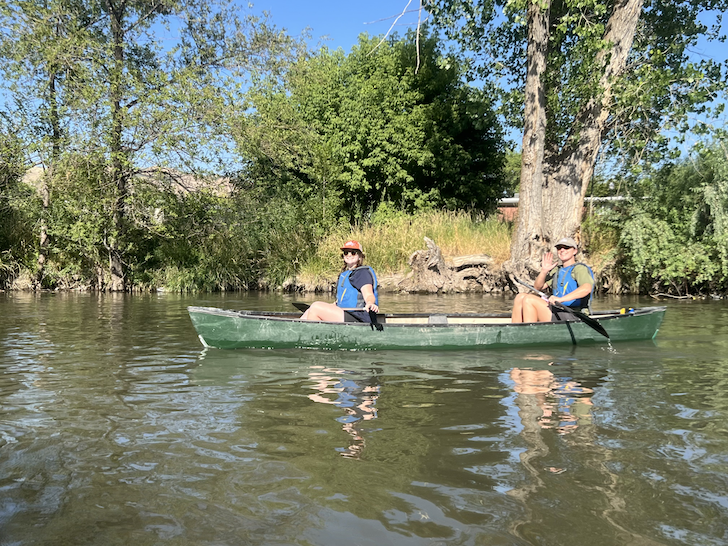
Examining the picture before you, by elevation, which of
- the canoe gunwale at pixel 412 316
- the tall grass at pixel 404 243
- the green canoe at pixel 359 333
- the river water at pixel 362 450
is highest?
the tall grass at pixel 404 243

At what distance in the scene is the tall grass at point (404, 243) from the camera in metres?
19.7

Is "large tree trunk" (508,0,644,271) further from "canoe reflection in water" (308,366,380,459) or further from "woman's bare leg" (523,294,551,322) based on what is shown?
"canoe reflection in water" (308,366,380,459)

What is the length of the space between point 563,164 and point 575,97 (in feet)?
5.38

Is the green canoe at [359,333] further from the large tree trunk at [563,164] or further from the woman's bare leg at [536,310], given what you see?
the large tree trunk at [563,164]

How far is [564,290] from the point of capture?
9180 millimetres

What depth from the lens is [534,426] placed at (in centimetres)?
475

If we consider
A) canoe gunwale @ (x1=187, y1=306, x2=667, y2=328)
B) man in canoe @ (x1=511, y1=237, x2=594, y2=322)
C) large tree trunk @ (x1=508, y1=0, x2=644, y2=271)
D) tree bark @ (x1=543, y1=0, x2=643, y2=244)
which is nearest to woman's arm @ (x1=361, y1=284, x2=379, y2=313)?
canoe gunwale @ (x1=187, y1=306, x2=667, y2=328)

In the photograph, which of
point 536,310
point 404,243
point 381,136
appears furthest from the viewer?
point 381,136

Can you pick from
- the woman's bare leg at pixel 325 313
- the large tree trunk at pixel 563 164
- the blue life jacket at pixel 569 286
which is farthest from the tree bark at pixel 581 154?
the woman's bare leg at pixel 325 313

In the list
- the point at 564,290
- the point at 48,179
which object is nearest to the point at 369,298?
the point at 564,290

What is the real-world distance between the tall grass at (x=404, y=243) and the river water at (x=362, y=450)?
38.9 ft

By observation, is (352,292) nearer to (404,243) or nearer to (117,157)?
(404,243)

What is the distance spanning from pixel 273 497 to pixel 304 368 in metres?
3.84

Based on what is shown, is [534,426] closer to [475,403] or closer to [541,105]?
[475,403]
